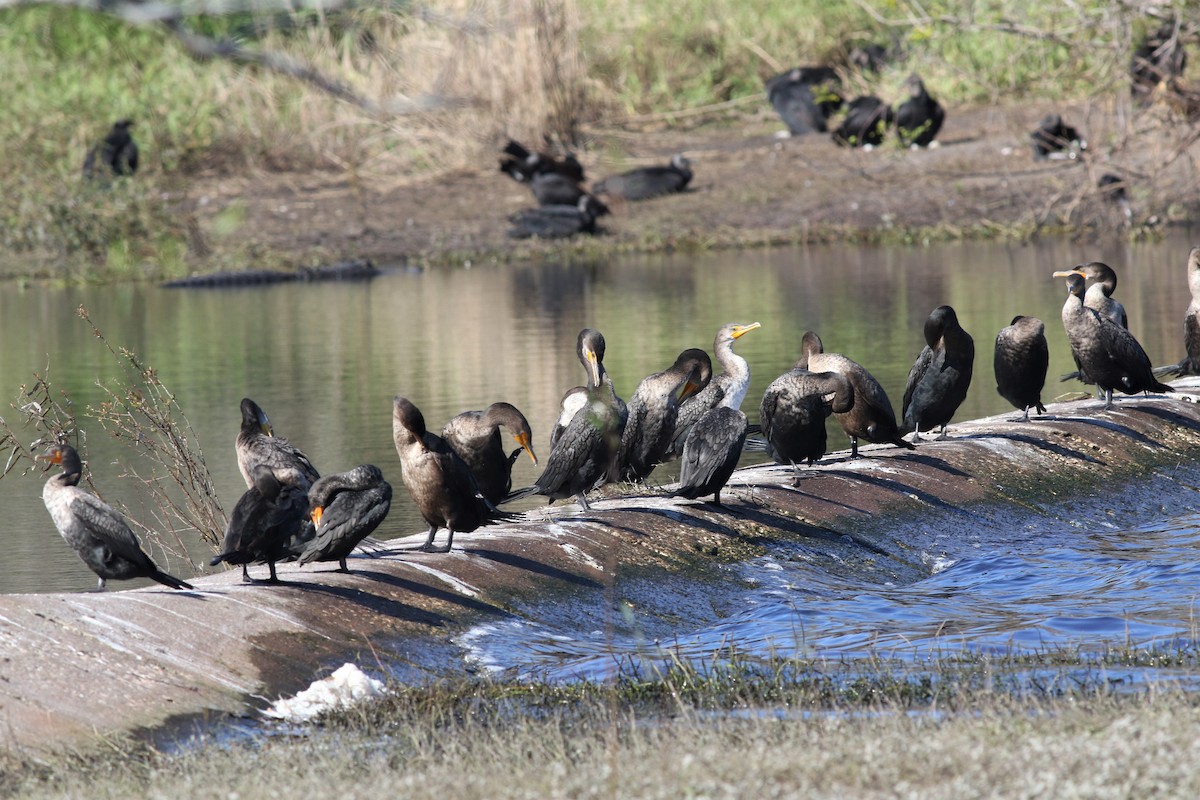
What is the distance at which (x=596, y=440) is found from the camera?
926cm

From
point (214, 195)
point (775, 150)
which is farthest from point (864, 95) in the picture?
point (214, 195)

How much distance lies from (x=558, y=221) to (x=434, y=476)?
74.8 ft

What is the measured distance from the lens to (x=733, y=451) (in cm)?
929

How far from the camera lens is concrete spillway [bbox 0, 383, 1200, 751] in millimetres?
6988

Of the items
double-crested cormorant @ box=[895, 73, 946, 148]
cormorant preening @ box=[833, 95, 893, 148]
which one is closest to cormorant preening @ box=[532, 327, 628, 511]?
double-crested cormorant @ box=[895, 73, 946, 148]

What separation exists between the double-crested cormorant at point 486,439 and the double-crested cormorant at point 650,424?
683 mm

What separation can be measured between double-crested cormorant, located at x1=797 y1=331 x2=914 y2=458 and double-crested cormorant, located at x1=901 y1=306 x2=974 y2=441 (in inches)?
16.9

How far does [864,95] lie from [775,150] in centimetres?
213

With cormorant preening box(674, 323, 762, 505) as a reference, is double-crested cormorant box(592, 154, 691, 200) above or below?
above

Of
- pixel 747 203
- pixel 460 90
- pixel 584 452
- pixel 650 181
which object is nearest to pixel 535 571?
pixel 584 452

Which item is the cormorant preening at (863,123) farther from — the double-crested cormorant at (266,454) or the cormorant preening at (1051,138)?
the double-crested cormorant at (266,454)

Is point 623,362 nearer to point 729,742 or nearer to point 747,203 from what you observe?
point 729,742

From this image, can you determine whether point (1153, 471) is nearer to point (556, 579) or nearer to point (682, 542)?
point (682, 542)

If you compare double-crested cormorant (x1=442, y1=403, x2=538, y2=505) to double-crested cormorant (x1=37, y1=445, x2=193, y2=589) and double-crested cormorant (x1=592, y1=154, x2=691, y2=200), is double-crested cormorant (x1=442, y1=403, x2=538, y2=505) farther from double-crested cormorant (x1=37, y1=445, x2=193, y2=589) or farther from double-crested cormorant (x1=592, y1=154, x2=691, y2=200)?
double-crested cormorant (x1=592, y1=154, x2=691, y2=200)
